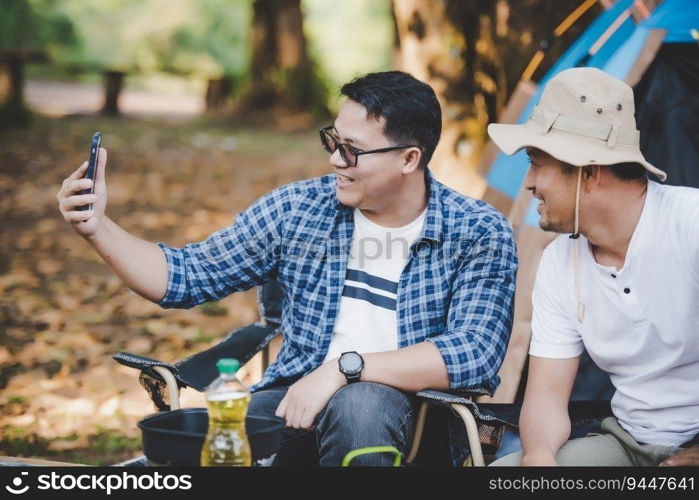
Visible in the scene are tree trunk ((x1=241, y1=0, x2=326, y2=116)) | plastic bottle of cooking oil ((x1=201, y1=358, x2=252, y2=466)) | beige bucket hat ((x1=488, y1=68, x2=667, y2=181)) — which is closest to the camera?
plastic bottle of cooking oil ((x1=201, y1=358, x2=252, y2=466))

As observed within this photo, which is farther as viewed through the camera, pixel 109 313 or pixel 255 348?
pixel 109 313

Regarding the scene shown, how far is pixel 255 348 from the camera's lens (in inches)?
136

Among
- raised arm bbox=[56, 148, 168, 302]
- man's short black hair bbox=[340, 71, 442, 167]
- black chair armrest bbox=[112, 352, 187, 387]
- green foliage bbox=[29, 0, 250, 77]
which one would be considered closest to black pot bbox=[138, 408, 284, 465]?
black chair armrest bbox=[112, 352, 187, 387]

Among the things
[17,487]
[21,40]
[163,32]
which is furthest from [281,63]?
[17,487]

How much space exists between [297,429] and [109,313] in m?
3.58

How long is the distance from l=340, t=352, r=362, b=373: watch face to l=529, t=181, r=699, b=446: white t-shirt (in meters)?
0.60

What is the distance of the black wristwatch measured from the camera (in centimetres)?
279

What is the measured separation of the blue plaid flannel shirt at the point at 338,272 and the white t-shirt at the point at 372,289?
1.5 inches

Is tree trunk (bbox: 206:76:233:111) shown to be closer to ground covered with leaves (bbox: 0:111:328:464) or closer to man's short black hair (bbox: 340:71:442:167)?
ground covered with leaves (bbox: 0:111:328:464)

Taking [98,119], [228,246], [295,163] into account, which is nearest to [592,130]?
[228,246]

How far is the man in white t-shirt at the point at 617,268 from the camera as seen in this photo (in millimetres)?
2533

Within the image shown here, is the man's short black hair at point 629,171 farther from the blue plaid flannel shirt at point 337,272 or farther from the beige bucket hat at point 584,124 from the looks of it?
the blue plaid flannel shirt at point 337,272

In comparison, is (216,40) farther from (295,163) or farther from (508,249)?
(508,249)

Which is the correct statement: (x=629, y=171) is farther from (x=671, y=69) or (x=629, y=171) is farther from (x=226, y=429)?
(x=671, y=69)
